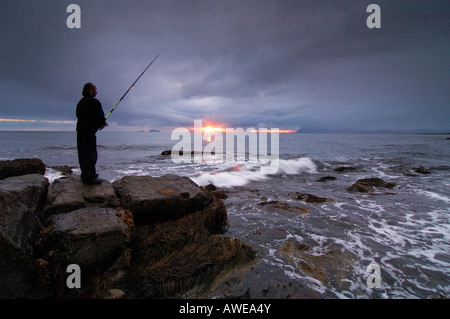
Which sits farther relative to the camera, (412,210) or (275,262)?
(412,210)

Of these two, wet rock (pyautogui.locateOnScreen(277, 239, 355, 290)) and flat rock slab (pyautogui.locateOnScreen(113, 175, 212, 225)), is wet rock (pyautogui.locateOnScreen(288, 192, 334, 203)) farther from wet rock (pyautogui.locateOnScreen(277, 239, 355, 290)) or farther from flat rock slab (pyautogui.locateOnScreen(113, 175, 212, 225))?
flat rock slab (pyautogui.locateOnScreen(113, 175, 212, 225))

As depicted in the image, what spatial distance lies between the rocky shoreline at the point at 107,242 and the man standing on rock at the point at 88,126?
36 centimetres

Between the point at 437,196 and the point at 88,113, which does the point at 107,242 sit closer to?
the point at 88,113

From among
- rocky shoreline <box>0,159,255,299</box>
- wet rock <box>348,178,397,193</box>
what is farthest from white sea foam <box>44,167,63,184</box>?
wet rock <box>348,178,397,193</box>

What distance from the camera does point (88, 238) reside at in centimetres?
339

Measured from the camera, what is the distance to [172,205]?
203 inches

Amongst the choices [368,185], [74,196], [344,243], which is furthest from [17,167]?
[368,185]

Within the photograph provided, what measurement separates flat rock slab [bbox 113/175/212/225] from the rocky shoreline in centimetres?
2

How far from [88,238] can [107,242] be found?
0.29 metres

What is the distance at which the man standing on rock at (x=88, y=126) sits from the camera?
4934mm
